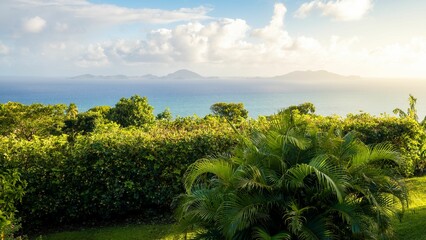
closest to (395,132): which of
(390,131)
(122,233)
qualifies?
(390,131)

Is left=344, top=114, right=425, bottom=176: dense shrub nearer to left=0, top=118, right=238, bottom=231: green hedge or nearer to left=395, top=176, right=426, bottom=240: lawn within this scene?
left=395, top=176, right=426, bottom=240: lawn

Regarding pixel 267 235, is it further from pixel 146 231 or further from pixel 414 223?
pixel 414 223

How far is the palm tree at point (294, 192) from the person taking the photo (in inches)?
171

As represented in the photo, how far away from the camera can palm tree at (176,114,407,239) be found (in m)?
4.35

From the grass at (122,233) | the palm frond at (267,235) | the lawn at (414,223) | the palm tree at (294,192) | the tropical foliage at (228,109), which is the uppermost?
the palm tree at (294,192)

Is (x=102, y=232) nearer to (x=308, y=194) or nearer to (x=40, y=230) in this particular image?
(x=40, y=230)

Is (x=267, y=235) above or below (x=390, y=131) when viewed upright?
below

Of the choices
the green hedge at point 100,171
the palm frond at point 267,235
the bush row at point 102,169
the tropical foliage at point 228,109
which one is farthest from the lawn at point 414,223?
the tropical foliage at point 228,109

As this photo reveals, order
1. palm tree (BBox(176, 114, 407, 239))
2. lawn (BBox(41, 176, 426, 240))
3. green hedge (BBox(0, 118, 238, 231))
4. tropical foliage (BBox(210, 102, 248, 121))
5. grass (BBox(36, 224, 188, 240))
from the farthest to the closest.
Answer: tropical foliage (BBox(210, 102, 248, 121))
green hedge (BBox(0, 118, 238, 231))
grass (BBox(36, 224, 188, 240))
lawn (BBox(41, 176, 426, 240))
palm tree (BBox(176, 114, 407, 239))

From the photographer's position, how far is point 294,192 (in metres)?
4.62

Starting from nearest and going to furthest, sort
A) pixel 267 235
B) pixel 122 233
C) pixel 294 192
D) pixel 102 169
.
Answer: pixel 267 235 < pixel 294 192 < pixel 122 233 < pixel 102 169

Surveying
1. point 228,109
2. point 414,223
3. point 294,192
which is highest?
point 294,192

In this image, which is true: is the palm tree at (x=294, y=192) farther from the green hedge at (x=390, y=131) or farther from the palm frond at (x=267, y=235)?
the green hedge at (x=390, y=131)

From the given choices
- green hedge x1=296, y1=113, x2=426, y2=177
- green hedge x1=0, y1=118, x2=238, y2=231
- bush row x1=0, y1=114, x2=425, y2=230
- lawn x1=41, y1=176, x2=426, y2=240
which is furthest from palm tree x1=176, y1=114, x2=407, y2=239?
green hedge x1=296, y1=113, x2=426, y2=177
